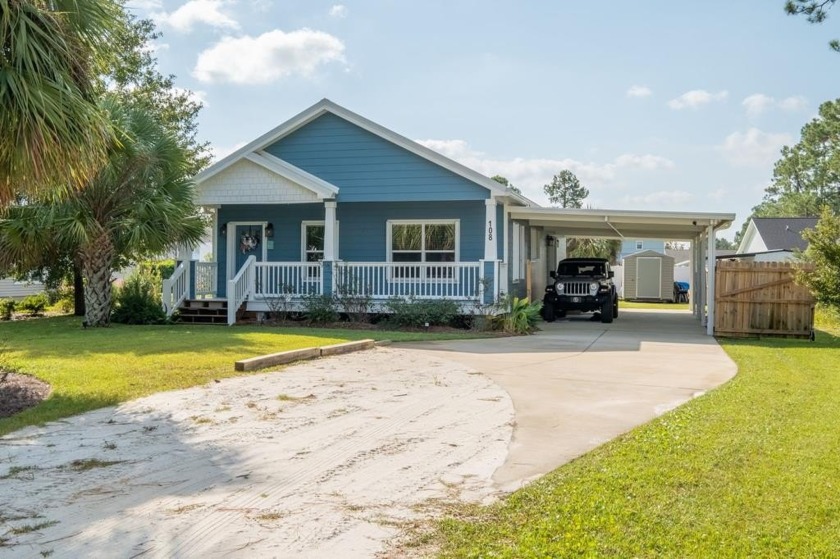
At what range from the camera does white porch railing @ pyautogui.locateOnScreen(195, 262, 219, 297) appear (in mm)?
19156

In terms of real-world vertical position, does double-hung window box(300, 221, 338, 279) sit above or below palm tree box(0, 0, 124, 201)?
below

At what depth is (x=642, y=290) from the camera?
126 feet

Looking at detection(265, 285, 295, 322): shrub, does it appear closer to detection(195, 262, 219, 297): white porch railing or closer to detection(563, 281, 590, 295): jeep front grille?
detection(195, 262, 219, 297): white porch railing

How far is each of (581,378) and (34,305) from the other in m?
21.9

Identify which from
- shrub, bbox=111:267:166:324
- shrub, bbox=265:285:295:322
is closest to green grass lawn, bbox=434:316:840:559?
shrub, bbox=265:285:295:322

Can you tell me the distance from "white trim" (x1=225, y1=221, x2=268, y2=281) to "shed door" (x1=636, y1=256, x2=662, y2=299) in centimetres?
2536

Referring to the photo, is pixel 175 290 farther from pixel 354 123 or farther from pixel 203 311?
pixel 354 123

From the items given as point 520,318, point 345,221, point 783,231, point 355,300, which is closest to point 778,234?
point 783,231

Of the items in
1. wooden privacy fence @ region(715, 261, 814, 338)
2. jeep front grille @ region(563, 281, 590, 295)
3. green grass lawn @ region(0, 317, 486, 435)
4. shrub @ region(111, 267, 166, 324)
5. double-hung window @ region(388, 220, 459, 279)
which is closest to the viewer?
green grass lawn @ region(0, 317, 486, 435)

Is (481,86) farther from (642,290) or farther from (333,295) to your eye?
(642,290)

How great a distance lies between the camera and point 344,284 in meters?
17.6

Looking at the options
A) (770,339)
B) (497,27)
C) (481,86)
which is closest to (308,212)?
(481,86)

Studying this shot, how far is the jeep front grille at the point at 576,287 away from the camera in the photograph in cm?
2012

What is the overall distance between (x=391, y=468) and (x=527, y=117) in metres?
14.6
